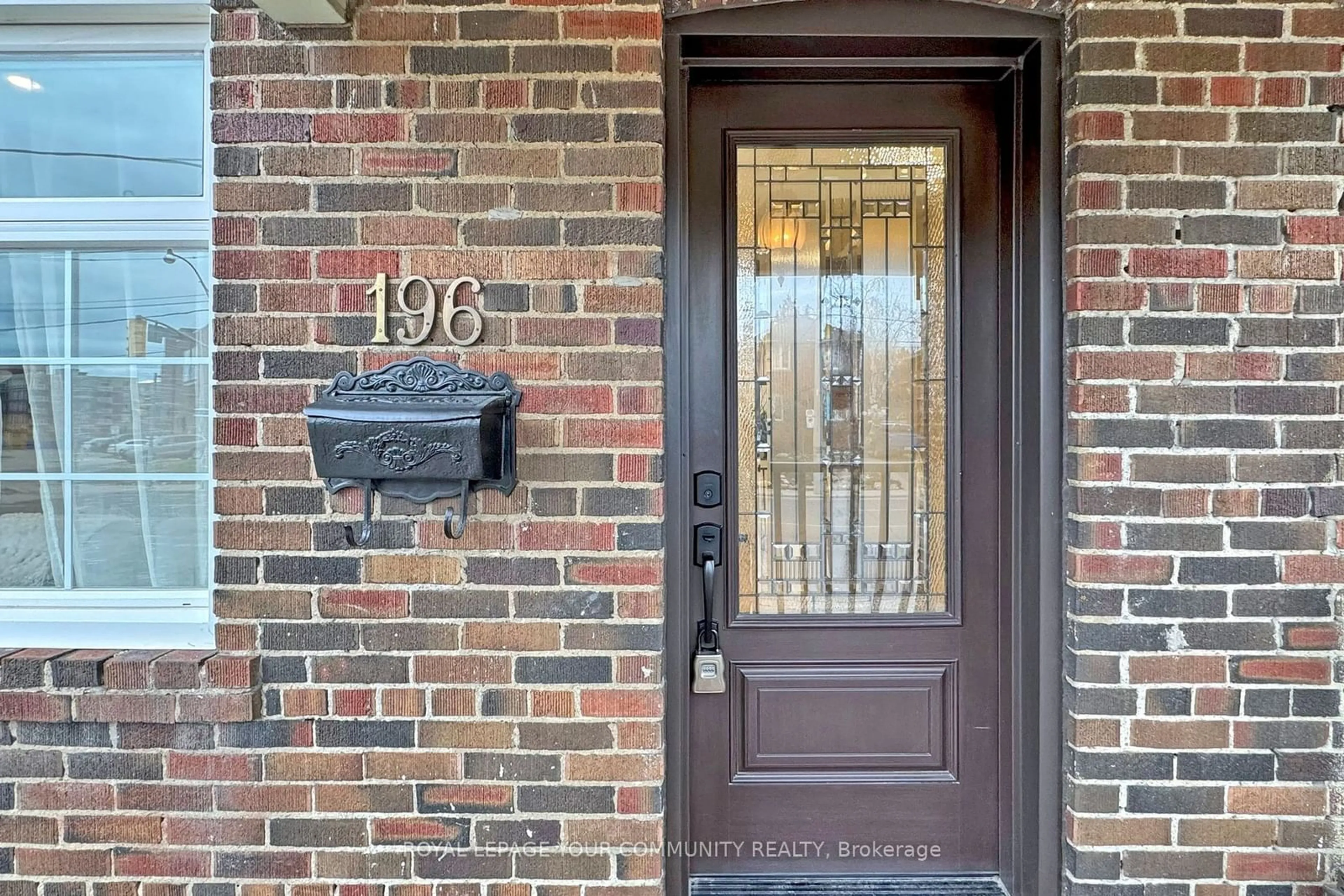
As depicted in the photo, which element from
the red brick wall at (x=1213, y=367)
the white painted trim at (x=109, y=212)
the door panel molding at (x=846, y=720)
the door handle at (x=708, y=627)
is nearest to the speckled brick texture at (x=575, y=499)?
the red brick wall at (x=1213, y=367)

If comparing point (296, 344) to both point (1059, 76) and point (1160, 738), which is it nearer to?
point (1059, 76)

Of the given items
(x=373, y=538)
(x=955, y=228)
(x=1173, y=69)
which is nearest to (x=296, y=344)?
(x=373, y=538)

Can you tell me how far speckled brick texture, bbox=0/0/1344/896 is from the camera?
1716 mm

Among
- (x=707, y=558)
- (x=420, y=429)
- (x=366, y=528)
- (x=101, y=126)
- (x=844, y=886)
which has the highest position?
(x=101, y=126)

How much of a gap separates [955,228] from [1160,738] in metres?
1.33

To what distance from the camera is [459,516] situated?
1.72 m

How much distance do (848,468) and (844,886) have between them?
112 cm

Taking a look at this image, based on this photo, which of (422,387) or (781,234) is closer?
(422,387)

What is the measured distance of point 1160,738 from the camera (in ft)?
5.75

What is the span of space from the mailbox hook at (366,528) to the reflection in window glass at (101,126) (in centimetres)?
89

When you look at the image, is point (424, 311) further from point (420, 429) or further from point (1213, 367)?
point (1213, 367)

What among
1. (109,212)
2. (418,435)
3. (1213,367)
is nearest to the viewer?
(418,435)

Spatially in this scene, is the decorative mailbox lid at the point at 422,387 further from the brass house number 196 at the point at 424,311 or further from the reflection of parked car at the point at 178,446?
the reflection of parked car at the point at 178,446

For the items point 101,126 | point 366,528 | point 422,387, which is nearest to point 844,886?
point 366,528
